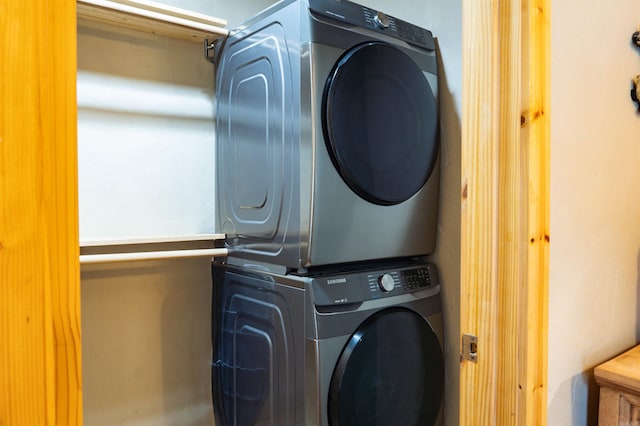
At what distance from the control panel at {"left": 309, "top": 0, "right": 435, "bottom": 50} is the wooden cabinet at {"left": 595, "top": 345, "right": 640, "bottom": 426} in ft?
4.18

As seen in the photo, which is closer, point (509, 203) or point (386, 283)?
point (509, 203)

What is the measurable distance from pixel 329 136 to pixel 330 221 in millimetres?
266

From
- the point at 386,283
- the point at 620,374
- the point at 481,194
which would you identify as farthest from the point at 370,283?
the point at 620,374

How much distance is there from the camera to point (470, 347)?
99cm

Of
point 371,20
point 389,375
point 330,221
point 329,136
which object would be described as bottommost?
point 389,375

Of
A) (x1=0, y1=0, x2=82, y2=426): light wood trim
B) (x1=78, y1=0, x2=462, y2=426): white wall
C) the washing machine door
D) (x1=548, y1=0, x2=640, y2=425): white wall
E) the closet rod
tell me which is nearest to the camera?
(x1=0, y1=0, x2=82, y2=426): light wood trim

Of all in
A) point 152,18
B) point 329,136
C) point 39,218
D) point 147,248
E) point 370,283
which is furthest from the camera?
point 147,248

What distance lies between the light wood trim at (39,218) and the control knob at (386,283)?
3.74ft

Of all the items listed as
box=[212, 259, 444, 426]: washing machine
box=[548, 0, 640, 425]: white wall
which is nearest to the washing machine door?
box=[212, 259, 444, 426]: washing machine

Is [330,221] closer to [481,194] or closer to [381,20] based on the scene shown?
[481,194]

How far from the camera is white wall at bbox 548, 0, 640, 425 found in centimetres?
112

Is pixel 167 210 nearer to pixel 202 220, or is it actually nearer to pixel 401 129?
pixel 202 220

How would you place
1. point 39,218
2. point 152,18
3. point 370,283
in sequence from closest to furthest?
point 39,218
point 370,283
point 152,18

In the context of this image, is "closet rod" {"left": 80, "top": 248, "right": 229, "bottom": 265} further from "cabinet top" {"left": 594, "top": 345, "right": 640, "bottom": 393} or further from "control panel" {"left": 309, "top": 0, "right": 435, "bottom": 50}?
"cabinet top" {"left": 594, "top": 345, "right": 640, "bottom": 393}
